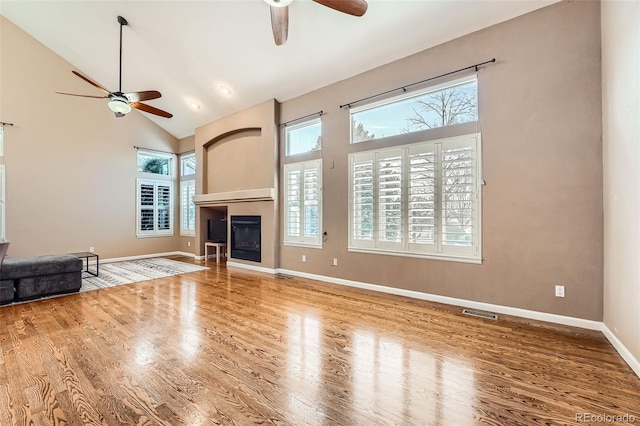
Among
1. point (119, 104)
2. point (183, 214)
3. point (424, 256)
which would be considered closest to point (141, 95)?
point (119, 104)

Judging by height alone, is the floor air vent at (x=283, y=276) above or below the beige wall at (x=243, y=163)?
below

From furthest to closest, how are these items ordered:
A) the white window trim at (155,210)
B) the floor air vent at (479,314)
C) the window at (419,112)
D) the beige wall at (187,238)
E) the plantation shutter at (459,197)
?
the beige wall at (187,238) < the white window trim at (155,210) < the window at (419,112) < the plantation shutter at (459,197) < the floor air vent at (479,314)

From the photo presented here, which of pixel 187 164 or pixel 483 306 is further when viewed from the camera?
pixel 187 164

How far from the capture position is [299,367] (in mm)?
2195

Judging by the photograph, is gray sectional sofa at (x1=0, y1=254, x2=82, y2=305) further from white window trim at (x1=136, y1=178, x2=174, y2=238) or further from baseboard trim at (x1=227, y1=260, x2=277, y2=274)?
white window trim at (x1=136, y1=178, x2=174, y2=238)

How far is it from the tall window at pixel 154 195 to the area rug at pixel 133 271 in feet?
3.33

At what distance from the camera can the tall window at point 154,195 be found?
760 cm

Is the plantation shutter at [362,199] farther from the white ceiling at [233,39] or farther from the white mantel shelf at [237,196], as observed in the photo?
the white mantel shelf at [237,196]

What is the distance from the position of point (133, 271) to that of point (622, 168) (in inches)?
297

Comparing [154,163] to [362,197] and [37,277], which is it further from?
[362,197]

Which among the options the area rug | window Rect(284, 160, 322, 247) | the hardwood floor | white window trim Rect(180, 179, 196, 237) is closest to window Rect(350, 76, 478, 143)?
window Rect(284, 160, 322, 247)

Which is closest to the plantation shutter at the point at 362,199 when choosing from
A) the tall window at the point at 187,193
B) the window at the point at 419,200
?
the window at the point at 419,200

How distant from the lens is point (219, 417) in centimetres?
165

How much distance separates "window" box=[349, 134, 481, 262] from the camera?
3566 mm
